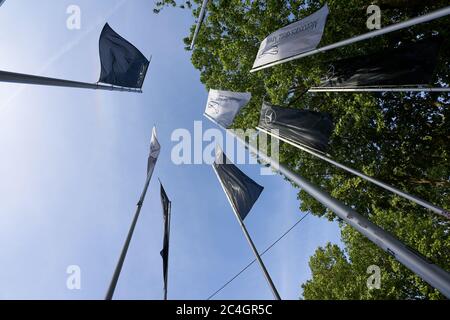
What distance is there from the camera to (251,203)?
9.80 m

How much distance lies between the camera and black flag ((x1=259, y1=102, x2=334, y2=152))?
8703 millimetres

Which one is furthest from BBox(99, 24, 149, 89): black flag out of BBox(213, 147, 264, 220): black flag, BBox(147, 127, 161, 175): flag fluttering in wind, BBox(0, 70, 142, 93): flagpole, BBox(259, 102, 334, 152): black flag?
BBox(259, 102, 334, 152): black flag

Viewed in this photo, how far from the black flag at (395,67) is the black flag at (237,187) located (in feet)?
15.1

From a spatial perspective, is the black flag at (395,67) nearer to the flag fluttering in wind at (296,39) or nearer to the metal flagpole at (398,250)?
the flag fluttering in wind at (296,39)

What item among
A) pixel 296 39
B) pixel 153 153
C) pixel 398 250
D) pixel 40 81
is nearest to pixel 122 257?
pixel 40 81

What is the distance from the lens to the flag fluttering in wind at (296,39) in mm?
8430

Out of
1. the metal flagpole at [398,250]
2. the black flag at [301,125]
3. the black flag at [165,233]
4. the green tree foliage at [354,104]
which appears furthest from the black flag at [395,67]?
the black flag at [165,233]

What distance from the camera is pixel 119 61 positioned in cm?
975

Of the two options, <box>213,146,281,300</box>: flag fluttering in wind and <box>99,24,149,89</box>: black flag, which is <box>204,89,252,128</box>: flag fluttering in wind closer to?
<box>213,146,281,300</box>: flag fluttering in wind

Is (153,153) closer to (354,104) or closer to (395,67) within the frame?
(395,67)

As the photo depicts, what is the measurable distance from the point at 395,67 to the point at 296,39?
319cm

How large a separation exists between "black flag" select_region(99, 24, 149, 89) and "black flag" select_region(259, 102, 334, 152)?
4.84 meters
